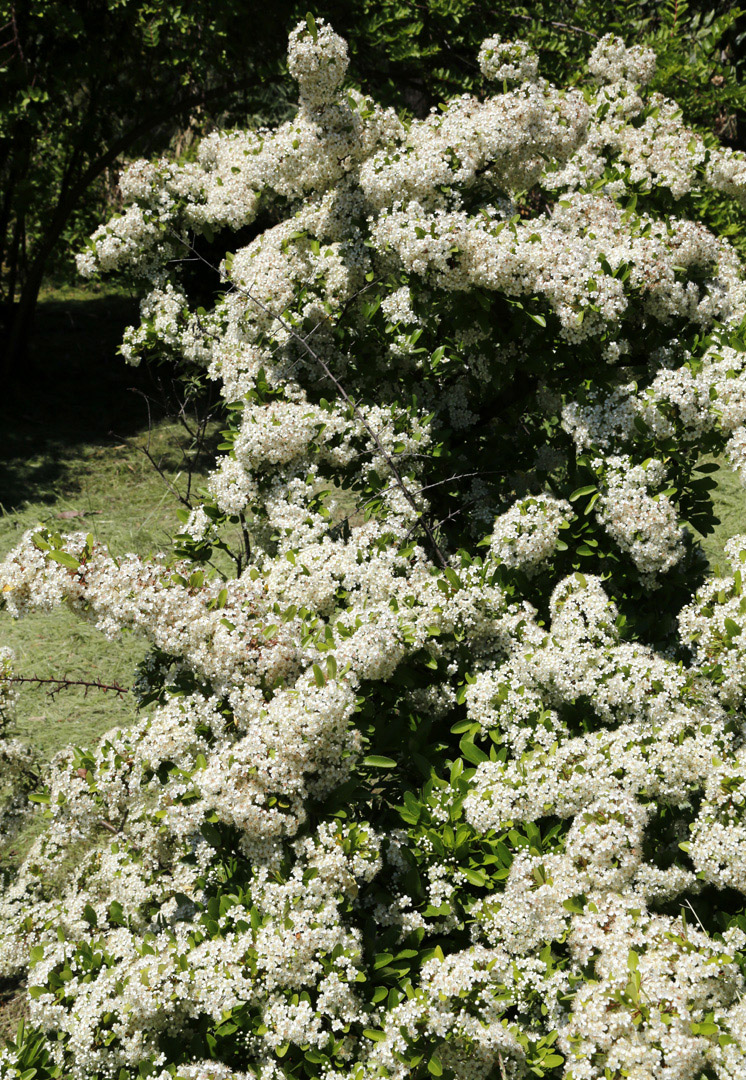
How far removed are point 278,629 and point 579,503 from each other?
1.41 m

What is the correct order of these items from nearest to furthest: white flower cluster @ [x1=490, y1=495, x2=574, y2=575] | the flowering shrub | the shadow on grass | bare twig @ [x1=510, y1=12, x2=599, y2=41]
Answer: the flowering shrub < white flower cluster @ [x1=490, y1=495, x2=574, y2=575] < bare twig @ [x1=510, y1=12, x2=599, y2=41] < the shadow on grass

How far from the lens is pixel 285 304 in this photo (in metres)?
4.03

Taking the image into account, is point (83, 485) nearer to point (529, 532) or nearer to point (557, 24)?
point (557, 24)

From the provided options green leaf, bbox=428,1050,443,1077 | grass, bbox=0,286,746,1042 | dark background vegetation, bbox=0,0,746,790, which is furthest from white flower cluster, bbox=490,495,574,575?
dark background vegetation, bbox=0,0,746,790

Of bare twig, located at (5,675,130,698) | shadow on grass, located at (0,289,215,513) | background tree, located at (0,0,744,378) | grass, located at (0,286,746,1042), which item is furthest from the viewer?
shadow on grass, located at (0,289,215,513)

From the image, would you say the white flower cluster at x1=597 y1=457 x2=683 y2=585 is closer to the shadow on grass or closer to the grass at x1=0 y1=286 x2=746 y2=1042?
the grass at x1=0 y1=286 x2=746 y2=1042

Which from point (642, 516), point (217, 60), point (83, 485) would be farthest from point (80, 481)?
point (642, 516)

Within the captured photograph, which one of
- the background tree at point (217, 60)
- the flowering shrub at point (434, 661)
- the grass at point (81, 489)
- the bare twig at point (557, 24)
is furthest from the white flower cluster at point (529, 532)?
the bare twig at point (557, 24)

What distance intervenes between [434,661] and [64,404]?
8.48m

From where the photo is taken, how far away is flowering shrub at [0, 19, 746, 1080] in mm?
2418

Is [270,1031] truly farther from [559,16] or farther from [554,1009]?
[559,16]

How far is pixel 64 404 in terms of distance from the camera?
10.3 m

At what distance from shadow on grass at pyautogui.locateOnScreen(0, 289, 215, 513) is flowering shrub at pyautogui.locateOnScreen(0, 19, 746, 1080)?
4.14 m

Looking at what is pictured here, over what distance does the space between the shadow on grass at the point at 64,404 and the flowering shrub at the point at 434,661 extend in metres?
4.14
